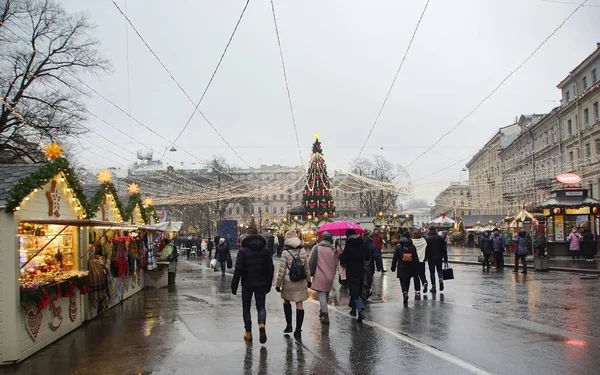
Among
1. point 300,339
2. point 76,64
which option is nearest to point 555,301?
point 300,339

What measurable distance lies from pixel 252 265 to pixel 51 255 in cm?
476

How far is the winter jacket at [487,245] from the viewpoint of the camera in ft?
79.1

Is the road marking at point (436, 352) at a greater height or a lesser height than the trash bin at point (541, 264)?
greater

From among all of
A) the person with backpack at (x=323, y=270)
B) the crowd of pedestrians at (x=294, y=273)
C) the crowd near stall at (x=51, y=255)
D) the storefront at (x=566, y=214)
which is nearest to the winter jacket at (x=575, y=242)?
the storefront at (x=566, y=214)

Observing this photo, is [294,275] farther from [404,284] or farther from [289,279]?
[404,284]

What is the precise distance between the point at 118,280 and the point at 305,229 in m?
29.5

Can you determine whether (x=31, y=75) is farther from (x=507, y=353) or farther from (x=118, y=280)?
(x=507, y=353)

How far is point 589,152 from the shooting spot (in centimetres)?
4612

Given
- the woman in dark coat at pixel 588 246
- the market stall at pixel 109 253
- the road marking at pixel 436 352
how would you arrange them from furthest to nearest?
the woman in dark coat at pixel 588 246 < the market stall at pixel 109 253 < the road marking at pixel 436 352

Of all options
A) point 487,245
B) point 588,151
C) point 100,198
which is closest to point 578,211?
point 487,245

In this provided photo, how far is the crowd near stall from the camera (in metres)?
8.64

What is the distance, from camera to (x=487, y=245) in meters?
24.3

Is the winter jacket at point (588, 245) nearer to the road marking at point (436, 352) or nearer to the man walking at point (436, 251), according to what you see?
the man walking at point (436, 251)

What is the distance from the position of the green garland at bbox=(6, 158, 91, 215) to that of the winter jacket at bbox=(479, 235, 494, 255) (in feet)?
55.8
